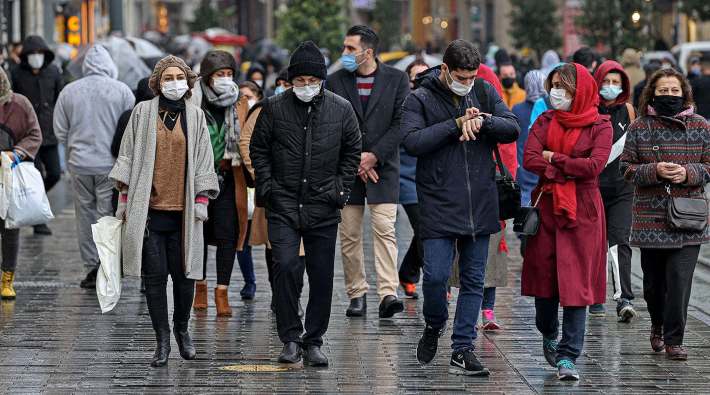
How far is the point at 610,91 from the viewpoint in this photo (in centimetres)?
1141

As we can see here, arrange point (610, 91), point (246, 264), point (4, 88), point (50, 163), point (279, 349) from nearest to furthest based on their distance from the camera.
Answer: point (279, 349)
point (610, 91)
point (4, 88)
point (246, 264)
point (50, 163)

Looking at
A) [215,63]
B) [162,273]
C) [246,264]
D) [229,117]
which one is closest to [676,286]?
[162,273]

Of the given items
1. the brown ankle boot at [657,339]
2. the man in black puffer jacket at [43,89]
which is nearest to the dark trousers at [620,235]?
the brown ankle boot at [657,339]

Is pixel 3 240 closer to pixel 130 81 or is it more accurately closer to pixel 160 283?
pixel 160 283

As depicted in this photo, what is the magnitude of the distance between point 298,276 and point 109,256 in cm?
111

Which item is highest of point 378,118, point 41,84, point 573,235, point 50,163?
point 41,84

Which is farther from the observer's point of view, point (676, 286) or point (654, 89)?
point (654, 89)

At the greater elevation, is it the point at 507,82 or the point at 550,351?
the point at 507,82

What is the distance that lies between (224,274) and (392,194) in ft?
4.30

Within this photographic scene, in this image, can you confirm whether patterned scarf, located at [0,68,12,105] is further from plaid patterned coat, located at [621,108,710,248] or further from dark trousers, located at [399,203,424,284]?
plaid patterned coat, located at [621,108,710,248]

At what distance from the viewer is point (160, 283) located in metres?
9.75

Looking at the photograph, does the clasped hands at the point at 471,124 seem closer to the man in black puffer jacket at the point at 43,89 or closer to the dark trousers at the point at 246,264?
the dark trousers at the point at 246,264

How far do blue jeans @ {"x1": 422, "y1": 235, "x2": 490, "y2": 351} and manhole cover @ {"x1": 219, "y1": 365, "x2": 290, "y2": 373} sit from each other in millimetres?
933

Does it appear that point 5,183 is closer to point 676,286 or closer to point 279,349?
point 279,349
